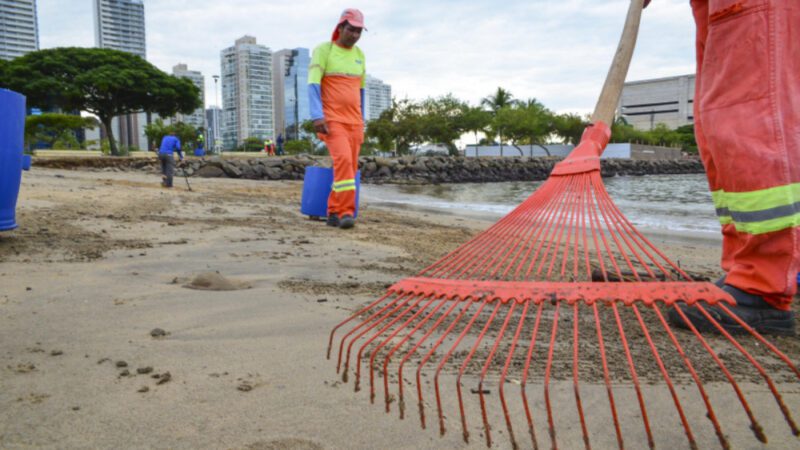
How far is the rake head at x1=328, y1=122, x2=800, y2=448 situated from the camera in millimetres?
993

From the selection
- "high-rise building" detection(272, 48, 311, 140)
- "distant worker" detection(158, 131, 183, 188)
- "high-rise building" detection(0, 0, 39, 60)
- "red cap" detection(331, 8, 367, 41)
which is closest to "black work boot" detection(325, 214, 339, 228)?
"red cap" detection(331, 8, 367, 41)

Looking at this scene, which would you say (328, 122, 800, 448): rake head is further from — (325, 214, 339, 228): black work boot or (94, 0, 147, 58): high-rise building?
(94, 0, 147, 58): high-rise building

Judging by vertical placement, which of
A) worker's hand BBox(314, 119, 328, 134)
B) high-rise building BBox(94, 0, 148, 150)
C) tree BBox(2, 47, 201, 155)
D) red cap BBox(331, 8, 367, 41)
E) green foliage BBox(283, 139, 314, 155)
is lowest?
worker's hand BBox(314, 119, 328, 134)

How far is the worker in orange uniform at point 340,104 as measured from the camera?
177 inches

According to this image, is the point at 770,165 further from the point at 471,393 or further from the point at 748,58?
the point at 471,393

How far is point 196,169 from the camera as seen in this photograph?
17.2 m

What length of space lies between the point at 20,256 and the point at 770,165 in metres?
3.05

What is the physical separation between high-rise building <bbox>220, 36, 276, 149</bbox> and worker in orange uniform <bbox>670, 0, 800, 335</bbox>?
78527 mm

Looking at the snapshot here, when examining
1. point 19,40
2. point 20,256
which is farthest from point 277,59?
point 20,256

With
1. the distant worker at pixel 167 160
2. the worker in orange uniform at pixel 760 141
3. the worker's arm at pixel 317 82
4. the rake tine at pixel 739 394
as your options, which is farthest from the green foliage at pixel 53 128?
the rake tine at pixel 739 394

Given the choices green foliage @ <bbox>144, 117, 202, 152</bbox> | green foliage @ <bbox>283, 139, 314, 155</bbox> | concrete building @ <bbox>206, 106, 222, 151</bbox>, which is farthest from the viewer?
concrete building @ <bbox>206, 106, 222, 151</bbox>

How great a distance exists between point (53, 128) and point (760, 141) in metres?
33.8

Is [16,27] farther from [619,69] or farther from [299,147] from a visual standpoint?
[619,69]

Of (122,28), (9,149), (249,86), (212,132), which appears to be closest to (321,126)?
(9,149)
